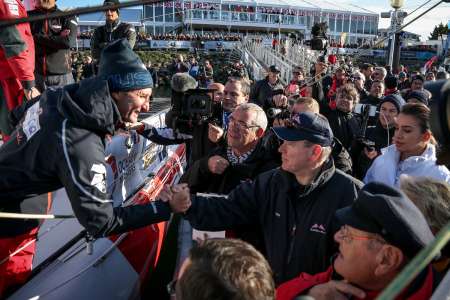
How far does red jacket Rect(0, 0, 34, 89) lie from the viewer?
3.30m

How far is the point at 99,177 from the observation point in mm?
2109

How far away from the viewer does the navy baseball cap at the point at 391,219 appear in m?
1.45

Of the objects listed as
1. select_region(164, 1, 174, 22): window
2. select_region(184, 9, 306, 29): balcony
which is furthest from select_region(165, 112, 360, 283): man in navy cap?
select_region(184, 9, 306, 29): balcony

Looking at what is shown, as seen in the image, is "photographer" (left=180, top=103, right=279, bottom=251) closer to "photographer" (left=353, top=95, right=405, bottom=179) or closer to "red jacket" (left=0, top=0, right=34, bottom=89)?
"photographer" (left=353, top=95, right=405, bottom=179)

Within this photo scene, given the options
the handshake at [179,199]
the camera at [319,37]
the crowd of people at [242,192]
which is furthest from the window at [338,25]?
the handshake at [179,199]

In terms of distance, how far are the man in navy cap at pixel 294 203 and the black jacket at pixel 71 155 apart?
449mm

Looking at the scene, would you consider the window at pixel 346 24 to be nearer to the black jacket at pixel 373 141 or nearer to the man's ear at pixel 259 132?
the black jacket at pixel 373 141

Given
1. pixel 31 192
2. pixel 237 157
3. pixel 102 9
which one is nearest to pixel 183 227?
pixel 237 157

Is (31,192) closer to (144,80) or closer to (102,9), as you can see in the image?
(144,80)

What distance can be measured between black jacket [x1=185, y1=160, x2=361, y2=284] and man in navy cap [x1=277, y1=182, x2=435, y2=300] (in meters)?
0.55

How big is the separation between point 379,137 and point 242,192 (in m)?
2.46

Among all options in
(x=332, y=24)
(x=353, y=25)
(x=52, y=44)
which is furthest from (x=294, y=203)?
(x=353, y=25)

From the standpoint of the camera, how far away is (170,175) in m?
4.08

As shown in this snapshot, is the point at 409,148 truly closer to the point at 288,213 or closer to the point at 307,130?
the point at 307,130
